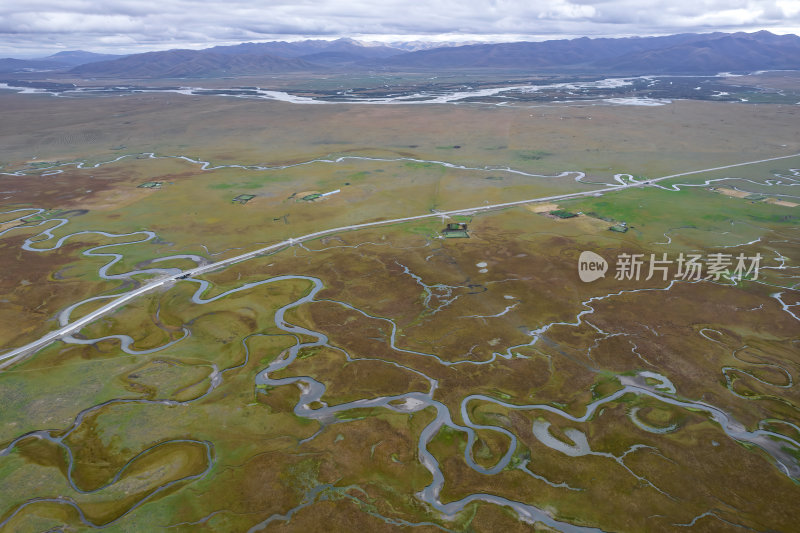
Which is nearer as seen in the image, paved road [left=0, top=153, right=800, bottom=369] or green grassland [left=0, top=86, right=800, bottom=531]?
green grassland [left=0, top=86, right=800, bottom=531]

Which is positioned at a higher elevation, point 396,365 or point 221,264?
point 221,264

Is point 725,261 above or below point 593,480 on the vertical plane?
above

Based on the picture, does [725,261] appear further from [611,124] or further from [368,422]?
[611,124]

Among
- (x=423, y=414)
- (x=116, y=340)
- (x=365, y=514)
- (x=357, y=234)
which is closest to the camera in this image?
(x=365, y=514)

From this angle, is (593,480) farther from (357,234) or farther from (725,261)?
(357,234)

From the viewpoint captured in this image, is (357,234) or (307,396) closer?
(307,396)

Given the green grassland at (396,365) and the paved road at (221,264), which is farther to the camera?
the paved road at (221,264)

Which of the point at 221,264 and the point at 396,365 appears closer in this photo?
the point at 396,365

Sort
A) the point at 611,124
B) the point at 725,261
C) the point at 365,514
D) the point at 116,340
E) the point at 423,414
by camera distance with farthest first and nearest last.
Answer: the point at 611,124 < the point at 725,261 < the point at 116,340 < the point at 423,414 < the point at 365,514

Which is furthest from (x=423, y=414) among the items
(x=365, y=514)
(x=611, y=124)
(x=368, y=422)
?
(x=611, y=124)

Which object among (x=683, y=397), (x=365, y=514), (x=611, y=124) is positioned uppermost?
(x=611, y=124)
